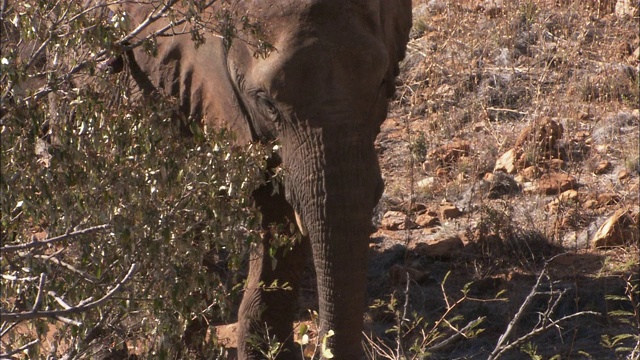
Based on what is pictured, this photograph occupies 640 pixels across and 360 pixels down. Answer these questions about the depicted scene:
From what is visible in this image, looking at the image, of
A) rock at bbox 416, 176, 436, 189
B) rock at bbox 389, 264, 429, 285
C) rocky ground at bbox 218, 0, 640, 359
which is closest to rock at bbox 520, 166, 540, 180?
rocky ground at bbox 218, 0, 640, 359

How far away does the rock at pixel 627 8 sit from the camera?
34.3ft

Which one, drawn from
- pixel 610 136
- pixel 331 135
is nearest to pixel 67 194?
pixel 331 135

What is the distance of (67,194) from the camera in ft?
13.8

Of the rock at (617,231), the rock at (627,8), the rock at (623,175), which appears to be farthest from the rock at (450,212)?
the rock at (627,8)

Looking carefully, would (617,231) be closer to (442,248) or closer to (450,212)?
(442,248)

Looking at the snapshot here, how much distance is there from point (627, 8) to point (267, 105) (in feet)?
19.5

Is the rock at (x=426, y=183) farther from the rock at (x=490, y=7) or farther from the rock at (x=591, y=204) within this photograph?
the rock at (x=490, y=7)

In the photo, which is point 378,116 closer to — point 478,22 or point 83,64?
point 83,64

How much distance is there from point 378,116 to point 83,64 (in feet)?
6.02

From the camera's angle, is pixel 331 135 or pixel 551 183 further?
pixel 551 183

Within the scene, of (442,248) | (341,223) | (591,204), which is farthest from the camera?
(591,204)

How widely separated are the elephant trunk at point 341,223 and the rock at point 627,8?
578cm

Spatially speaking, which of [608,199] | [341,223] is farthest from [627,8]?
[341,223]

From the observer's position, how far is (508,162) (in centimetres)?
882
